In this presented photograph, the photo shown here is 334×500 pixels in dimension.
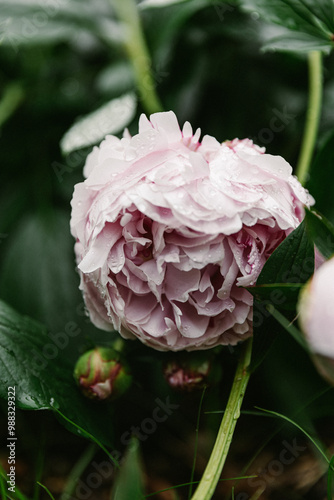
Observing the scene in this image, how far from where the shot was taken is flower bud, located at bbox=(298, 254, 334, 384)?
0.28m

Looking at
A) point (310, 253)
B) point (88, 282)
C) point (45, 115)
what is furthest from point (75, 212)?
point (45, 115)

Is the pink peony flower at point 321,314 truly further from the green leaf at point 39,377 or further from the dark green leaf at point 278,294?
the green leaf at point 39,377

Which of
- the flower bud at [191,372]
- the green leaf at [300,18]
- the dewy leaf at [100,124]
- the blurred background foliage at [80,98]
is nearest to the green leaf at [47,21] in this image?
the blurred background foliage at [80,98]

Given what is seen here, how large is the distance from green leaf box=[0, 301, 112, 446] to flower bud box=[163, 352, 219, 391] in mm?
78


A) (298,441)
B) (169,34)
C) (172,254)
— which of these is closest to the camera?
A: (172,254)

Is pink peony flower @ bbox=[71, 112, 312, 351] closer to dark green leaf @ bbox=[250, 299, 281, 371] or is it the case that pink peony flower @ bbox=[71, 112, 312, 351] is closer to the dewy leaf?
dark green leaf @ bbox=[250, 299, 281, 371]

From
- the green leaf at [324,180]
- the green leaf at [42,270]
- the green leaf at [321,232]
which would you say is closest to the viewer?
the green leaf at [321,232]

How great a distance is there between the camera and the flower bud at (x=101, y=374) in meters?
0.46

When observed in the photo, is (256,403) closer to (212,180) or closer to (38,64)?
(212,180)

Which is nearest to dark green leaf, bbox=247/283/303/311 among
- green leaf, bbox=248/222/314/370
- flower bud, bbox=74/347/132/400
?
green leaf, bbox=248/222/314/370

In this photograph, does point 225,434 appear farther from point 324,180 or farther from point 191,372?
point 324,180

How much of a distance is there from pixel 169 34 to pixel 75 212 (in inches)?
14.2

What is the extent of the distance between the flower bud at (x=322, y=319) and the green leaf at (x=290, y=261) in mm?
75

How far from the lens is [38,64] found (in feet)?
2.59
